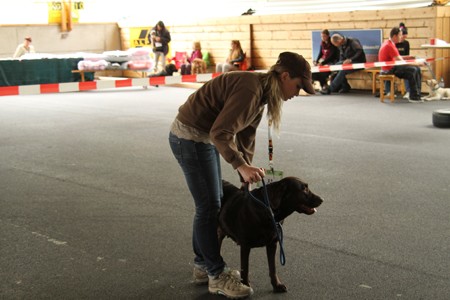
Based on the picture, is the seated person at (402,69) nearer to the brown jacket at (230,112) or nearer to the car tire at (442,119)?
the car tire at (442,119)

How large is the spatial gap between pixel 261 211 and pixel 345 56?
1031cm

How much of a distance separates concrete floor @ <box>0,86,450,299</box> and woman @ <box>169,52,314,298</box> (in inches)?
7.7

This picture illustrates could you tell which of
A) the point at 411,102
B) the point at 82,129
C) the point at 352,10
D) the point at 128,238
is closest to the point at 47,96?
the point at 82,129

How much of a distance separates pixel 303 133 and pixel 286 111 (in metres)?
2.24

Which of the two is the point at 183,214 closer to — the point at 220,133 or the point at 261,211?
the point at 261,211

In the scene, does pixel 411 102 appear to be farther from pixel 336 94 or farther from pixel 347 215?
pixel 347 215

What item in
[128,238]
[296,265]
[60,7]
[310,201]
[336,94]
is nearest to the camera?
[310,201]

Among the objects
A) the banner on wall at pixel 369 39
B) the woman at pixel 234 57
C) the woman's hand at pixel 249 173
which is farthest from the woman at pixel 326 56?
the woman's hand at pixel 249 173

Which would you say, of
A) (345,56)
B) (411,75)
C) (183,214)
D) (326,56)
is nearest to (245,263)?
(183,214)

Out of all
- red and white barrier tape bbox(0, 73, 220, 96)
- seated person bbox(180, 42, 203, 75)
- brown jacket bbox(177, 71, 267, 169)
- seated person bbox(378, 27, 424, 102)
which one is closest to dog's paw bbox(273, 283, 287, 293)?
brown jacket bbox(177, 71, 267, 169)

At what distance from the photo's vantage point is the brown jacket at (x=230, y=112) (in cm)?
329

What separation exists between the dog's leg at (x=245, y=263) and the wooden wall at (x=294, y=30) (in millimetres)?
9656

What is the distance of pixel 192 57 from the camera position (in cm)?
1717

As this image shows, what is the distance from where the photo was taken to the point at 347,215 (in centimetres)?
521
